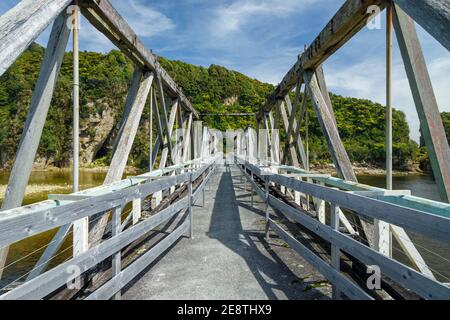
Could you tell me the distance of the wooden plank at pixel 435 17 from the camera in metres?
1.64

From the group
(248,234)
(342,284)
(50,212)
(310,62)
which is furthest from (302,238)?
(50,212)

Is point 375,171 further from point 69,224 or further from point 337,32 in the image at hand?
point 69,224

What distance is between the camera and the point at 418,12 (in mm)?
1865

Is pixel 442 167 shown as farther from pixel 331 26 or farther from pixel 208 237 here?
pixel 208 237

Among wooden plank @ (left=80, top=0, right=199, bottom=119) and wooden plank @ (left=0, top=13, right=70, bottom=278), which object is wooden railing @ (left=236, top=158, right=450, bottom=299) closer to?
wooden plank @ (left=0, top=13, right=70, bottom=278)

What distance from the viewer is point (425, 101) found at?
2.24 metres

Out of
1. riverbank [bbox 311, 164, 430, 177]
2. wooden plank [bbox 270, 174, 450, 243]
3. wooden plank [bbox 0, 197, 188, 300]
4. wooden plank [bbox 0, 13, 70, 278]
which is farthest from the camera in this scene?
riverbank [bbox 311, 164, 430, 177]

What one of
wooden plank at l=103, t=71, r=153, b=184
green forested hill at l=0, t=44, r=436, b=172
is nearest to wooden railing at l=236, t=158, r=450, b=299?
wooden plank at l=103, t=71, r=153, b=184

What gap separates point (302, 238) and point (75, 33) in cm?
338

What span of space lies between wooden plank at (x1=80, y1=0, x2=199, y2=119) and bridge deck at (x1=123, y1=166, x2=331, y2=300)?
2.65 meters

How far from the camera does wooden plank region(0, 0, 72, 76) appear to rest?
1.77 m

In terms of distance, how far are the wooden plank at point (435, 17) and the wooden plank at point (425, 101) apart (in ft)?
1.77

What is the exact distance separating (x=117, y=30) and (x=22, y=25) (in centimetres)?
169

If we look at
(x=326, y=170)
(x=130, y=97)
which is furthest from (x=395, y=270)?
(x=326, y=170)
